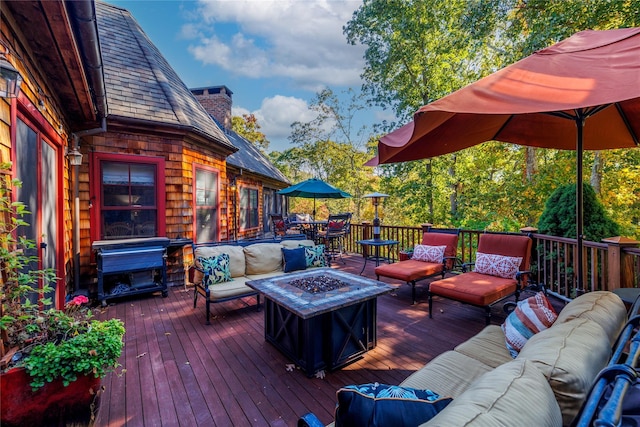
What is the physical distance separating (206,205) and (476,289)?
531cm

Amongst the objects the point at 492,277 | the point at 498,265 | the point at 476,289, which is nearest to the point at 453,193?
the point at 498,265

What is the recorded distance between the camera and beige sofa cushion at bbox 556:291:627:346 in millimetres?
1508

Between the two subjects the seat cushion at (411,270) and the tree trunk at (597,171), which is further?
the tree trunk at (597,171)

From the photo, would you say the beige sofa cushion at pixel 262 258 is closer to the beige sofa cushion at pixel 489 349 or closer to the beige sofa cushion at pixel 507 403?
the beige sofa cushion at pixel 489 349

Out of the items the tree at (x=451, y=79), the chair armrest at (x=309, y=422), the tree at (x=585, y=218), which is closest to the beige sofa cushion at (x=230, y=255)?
the chair armrest at (x=309, y=422)

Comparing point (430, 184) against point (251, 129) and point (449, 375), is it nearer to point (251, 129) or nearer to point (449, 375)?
point (449, 375)

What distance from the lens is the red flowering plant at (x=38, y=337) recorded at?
5.72ft

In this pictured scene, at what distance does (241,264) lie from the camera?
4.41 meters

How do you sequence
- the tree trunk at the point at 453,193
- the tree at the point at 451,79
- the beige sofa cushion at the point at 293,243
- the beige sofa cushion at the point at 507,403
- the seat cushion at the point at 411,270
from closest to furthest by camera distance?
the beige sofa cushion at the point at 507,403, the seat cushion at the point at 411,270, the beige sofa cushion at the point at 293,243, the tree at the point at 451,79, the tree trunk at the point at 453,193

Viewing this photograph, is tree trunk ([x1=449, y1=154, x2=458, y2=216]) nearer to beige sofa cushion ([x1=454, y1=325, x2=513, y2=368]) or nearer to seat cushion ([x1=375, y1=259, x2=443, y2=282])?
seat cushion ([x1=375, y1=259, x2=443, y2=282])

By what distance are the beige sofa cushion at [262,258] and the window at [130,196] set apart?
202 cm

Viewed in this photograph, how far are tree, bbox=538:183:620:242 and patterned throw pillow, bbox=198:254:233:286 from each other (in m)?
4.85

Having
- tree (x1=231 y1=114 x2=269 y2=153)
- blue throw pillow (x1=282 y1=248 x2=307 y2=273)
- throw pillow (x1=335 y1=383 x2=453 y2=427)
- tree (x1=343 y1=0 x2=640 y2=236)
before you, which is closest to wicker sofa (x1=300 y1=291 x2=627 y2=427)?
throw pillow (x1=335 y1=383 x2=453 y2=427)

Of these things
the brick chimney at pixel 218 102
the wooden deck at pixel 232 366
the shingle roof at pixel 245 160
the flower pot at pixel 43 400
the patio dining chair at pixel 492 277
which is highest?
the brick chimney at pixel 218 102
